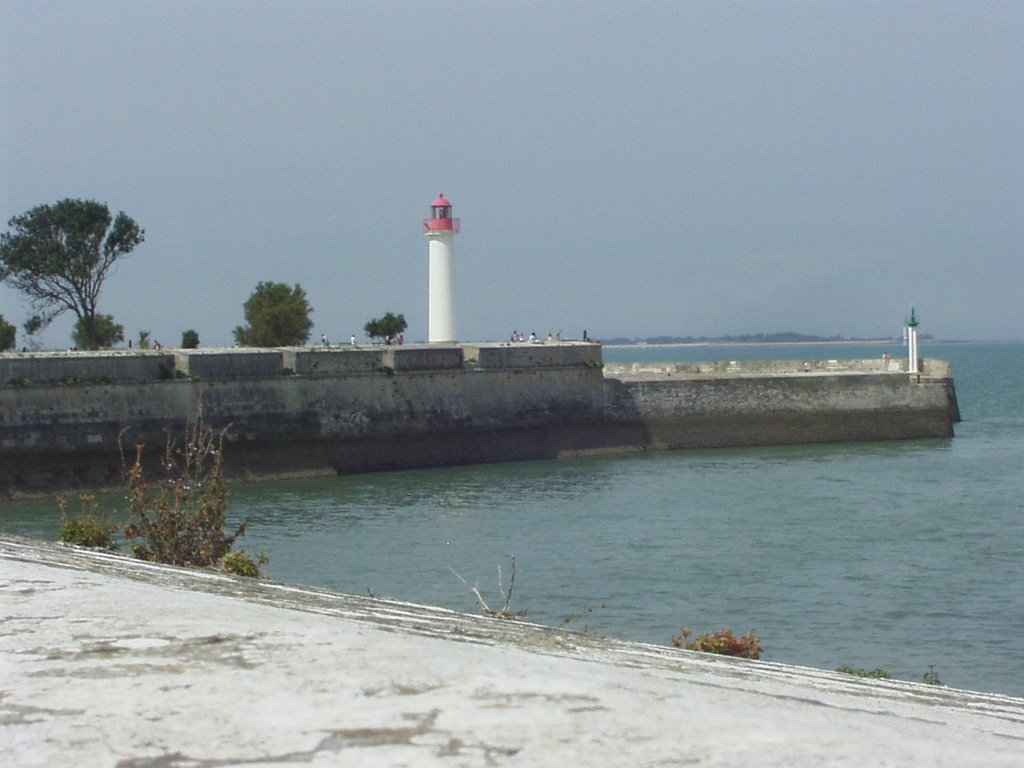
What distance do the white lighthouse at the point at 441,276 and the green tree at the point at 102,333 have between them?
30.9 feet

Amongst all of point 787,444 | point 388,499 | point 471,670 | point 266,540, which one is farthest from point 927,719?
point 787,444

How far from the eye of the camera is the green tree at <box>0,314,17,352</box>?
36.8m

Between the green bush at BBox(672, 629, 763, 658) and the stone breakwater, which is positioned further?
the stone breakwater

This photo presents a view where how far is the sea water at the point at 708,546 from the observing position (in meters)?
10.9

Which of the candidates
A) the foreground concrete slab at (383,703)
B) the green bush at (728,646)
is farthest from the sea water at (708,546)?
the foreground concrete slab at (383,703)

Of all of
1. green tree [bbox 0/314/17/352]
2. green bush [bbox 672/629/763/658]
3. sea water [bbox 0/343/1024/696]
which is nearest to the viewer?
green bush [bbox 672/629/763/658]

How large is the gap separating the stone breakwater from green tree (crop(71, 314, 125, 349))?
12254 mm

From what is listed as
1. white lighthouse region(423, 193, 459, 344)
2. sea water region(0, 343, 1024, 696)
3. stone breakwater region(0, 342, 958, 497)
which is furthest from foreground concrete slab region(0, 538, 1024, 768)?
white lighthouse region(423, 193, 459, 344)

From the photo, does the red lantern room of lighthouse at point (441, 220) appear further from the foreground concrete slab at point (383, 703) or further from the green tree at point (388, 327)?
the foreground concrete slab at point (383, 703)

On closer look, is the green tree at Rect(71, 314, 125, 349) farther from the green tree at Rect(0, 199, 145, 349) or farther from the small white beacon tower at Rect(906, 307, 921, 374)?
the small white beacon tower at Rect(906, 307, 921, 374)

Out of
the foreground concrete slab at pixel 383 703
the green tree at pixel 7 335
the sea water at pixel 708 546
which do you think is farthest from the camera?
the green tree at pixel 7 335

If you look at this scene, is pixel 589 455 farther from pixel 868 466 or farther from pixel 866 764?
pixel 866 764

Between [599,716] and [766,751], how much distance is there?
293 millimetres

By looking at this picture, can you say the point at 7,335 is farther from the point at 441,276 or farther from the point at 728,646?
the point at 728,646
